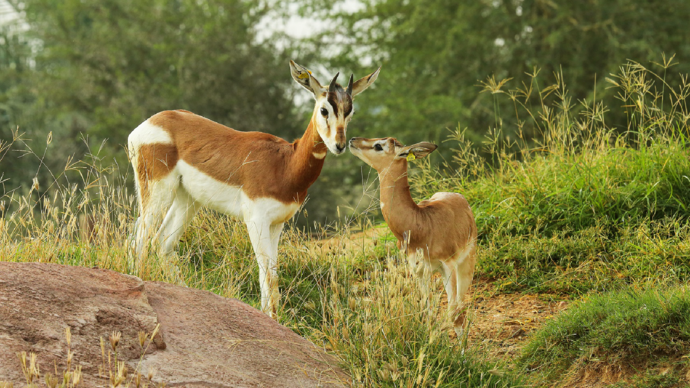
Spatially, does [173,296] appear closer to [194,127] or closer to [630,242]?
[194,127]

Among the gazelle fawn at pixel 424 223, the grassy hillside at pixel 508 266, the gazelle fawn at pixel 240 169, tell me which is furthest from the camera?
the gazelle fawn at pixel 240 169

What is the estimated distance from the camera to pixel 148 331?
3131 mm

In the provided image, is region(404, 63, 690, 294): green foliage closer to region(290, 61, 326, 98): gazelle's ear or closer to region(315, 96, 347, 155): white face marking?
region(315, 96, 347, 155): white face marking

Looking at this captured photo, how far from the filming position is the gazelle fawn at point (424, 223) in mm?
4566

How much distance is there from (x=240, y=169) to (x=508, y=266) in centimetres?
271

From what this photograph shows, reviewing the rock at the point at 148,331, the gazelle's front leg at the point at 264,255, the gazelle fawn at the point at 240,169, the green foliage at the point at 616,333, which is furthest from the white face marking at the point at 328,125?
the green foliage at the point at 616,333

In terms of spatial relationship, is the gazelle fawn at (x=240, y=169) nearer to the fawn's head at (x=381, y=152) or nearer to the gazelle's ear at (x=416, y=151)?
the fawn's head at (x=381, y=152)

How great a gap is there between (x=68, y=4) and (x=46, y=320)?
1951 cm

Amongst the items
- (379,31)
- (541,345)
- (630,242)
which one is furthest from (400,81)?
(541,345)

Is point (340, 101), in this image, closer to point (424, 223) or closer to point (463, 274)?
point (424, 223)

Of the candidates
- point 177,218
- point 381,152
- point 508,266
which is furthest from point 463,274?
point 177,218

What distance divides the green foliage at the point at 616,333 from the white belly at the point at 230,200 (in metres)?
2.14

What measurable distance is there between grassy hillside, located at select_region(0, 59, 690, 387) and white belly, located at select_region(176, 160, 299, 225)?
1.44 feet

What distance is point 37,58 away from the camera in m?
21.1
